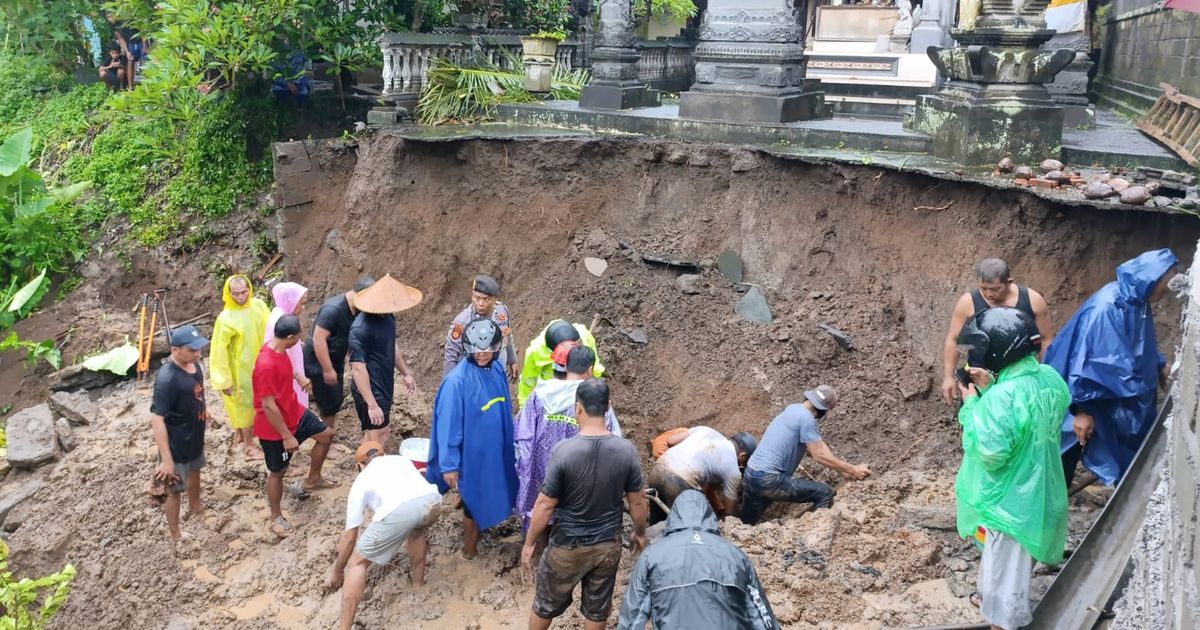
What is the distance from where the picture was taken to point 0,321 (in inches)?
388

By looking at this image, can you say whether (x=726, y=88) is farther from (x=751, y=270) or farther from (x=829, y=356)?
(x=829, y=356)

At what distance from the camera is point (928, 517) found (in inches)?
207

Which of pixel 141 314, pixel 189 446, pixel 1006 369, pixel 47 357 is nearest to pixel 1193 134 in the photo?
pixel 1006 369

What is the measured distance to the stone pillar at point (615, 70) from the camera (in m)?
9.70

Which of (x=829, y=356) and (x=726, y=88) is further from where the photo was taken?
(x=726, y=88)

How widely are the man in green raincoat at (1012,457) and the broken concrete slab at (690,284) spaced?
4.12 m

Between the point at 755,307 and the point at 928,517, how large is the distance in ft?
9.77

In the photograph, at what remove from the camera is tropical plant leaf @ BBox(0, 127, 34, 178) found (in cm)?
1020

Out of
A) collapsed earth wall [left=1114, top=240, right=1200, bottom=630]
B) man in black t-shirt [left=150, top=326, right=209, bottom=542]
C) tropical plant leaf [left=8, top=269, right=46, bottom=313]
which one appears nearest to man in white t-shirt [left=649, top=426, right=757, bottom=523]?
collapsed earth wall [left=1114, top=240, right=1200, bottom=630]

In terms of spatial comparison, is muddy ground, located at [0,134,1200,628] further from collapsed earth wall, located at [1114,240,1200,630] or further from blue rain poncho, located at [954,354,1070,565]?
collapsed earth wall, located at [1114,240,1200,630]

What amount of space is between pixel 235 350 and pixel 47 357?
4348mm

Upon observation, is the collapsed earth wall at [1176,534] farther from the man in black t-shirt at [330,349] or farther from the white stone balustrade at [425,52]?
the white stone balustrade at [425,52]

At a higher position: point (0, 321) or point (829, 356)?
point (829, 356)

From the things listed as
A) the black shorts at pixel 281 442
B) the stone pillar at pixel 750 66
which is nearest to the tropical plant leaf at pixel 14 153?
the black shorts at pixel 281 442
